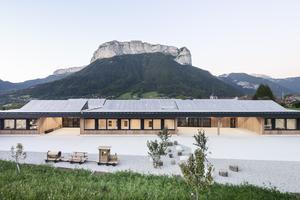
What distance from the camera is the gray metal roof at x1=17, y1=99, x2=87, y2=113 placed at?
3934 centimetres

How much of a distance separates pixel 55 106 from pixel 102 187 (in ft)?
98.2

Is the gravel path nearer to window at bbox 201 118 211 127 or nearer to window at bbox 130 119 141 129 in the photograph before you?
window at bbox 130 119 141 129

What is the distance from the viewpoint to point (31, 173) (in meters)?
17.1

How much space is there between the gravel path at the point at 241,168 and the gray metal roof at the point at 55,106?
52.0 feet

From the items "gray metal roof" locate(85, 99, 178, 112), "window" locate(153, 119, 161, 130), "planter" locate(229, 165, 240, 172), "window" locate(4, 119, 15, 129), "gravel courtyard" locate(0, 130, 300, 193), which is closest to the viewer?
"gravel courtyard" locate(0, 130, 300, 193)

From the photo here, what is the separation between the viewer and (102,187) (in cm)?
1416

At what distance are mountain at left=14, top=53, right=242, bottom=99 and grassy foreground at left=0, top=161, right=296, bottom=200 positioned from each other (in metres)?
112

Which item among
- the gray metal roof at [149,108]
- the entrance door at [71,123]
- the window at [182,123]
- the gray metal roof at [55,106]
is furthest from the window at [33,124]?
the window at [182,123]

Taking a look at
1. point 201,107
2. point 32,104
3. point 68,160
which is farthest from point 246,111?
point 32,104

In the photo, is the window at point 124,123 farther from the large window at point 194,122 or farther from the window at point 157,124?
the large window at point 194,122

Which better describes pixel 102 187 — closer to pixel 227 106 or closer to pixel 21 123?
pixel 21 123

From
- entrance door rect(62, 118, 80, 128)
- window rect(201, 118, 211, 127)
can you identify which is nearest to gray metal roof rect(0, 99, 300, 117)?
entrance door rect(62, 118, 80, 128)

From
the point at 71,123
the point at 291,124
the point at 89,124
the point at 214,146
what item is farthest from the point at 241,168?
the point at 71,123

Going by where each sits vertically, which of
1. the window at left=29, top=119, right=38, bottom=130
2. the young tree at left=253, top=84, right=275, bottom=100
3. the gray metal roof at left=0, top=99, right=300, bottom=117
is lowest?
the window at left=29, top=119, right=38, bottom=130
